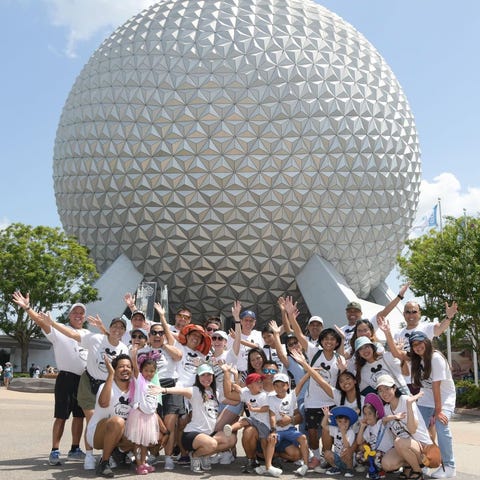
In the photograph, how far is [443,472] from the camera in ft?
24.9

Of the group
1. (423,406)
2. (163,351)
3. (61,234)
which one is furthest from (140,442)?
(61,234)

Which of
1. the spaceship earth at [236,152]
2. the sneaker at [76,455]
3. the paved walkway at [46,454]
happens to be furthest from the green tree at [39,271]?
the sneaker at [76,455]

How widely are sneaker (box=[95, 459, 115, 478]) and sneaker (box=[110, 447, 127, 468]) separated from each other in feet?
1.43

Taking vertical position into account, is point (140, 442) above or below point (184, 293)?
below

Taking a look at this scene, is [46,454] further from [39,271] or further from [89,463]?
[39,271]

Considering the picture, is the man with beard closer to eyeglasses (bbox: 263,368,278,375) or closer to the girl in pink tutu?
the girl in pink tutu

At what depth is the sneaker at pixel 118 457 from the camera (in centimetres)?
779

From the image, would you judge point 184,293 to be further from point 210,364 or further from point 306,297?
point 210,364

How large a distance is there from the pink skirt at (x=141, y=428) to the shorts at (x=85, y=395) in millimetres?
880

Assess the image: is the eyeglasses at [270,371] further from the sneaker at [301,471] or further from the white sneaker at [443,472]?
the white sneaker at [443,472]

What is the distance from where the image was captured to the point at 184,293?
27812mm

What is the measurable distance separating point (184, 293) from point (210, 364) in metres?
19.2

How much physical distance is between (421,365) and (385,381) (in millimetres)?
787

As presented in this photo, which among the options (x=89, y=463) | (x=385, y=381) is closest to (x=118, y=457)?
(x=89, y=463)
